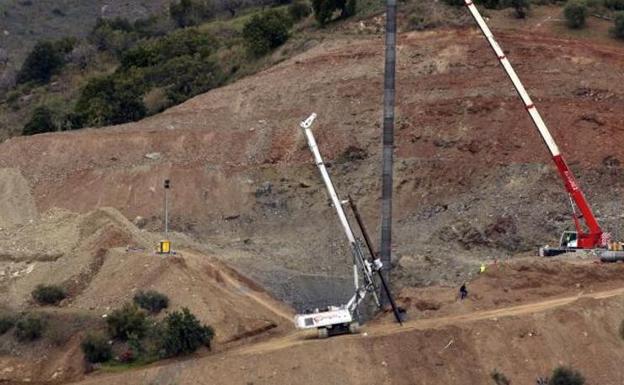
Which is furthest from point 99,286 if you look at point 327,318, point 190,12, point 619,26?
point 190,12

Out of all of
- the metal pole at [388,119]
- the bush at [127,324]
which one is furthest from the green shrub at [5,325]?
the metal pole at [388,119]

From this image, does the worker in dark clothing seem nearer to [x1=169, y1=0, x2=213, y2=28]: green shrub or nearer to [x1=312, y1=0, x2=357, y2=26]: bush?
[x1=312, y1=0, x2=357, y2=26]: bush

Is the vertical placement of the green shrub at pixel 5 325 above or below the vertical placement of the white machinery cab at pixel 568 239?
above

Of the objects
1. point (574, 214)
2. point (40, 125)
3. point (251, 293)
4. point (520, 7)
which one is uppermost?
point (574, 214)

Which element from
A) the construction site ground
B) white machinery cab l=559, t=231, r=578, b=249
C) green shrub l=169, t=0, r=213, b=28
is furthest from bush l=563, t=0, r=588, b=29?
green shrub l=169, t=0, r=213, b=28

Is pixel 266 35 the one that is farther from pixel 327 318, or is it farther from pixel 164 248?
pixel 327 318

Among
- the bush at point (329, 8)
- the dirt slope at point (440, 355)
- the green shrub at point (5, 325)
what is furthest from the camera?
the bush at point (329, 8)

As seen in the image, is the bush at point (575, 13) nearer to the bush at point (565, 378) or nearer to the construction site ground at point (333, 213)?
the construction site ground at point (333, 213)

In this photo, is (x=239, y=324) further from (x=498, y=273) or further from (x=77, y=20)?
(x=77, y=20)
